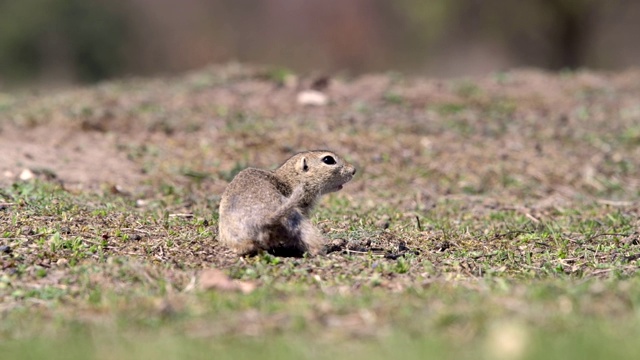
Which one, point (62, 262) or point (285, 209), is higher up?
point (285, 209)

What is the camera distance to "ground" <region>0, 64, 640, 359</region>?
555 cm

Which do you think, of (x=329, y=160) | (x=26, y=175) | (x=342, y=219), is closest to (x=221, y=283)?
(x=329, y=160)

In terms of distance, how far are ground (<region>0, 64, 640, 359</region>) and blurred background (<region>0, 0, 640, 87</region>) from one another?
8.57m

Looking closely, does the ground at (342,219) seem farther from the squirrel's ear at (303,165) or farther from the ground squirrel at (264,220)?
the squirrel's ear at (303,165)

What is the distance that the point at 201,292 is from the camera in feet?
21.4

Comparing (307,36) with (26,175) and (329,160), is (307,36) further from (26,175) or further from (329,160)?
(329,160)

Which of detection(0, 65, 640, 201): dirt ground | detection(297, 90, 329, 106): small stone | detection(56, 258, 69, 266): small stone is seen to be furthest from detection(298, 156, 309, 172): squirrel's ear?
detection(297, 90, 329, 106): small stone

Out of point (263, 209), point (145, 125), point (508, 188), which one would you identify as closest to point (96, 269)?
point (263, 209)

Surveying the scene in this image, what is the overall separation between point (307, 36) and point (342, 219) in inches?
1100

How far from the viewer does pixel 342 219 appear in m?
9.67

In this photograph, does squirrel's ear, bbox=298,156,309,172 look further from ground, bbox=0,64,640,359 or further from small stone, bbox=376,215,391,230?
small stone, bbox=376,215,391,230

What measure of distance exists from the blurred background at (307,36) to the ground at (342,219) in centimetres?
857

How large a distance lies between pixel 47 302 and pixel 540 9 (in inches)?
799

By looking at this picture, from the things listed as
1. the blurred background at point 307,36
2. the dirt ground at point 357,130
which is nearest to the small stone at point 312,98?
the dirt ground at point 357,130
